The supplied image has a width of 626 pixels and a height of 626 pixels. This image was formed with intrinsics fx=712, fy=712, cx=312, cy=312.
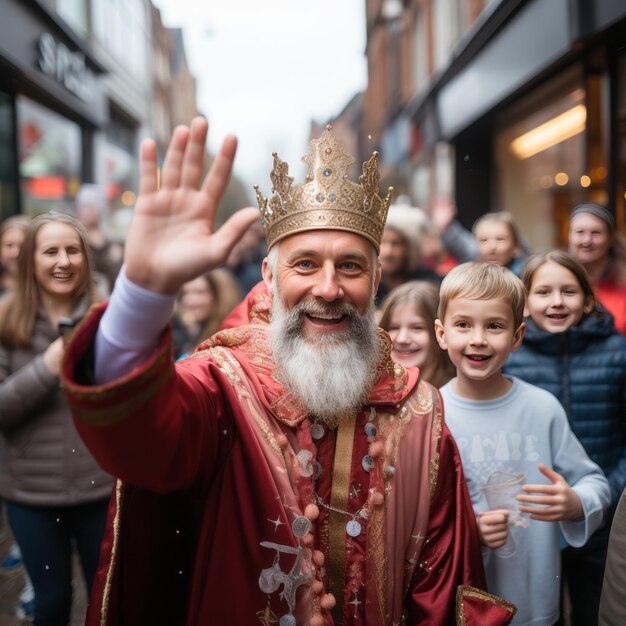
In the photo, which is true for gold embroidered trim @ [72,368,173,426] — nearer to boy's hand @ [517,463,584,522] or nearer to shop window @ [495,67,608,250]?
boy's hand @ [517,463,584,522]

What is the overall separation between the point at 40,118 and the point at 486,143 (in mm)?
5499

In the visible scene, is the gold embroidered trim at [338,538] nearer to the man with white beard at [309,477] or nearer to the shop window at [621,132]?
the man with white beard at [309,477]

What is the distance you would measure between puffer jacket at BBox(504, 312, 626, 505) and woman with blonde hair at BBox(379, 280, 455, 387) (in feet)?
1.04

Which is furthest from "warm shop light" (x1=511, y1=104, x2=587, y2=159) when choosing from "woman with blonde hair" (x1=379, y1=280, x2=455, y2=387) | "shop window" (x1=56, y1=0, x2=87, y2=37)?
"shop window" (x1=56, y1=0, x2=87, y2=37)

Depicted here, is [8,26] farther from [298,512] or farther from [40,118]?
→ [298,512]

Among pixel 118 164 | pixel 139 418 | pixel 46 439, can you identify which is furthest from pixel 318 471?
pixel 118 164

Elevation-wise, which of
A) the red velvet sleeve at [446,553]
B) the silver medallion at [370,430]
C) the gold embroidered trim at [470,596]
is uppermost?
the silver medallion at [370,430]

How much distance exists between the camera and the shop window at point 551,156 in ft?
19.4

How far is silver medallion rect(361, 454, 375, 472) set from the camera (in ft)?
6.15

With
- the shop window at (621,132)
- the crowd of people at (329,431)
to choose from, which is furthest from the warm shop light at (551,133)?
the crowd of people at (329,431)

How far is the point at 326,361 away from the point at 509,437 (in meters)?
0.70

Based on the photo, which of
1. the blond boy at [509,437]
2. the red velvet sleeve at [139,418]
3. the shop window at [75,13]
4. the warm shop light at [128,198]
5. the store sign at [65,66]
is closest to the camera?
the red velvet sleeve at [139,418]

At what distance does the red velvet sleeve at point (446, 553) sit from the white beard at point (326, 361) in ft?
0.99

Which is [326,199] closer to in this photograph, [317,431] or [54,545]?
[317,431]
